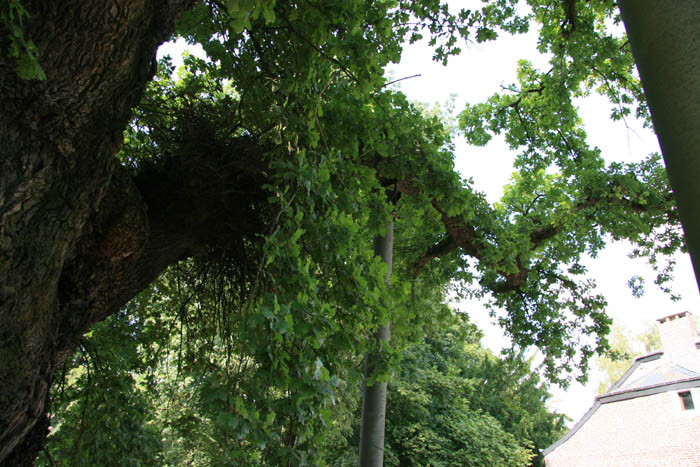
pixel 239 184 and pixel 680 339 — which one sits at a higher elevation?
pixel 680 339

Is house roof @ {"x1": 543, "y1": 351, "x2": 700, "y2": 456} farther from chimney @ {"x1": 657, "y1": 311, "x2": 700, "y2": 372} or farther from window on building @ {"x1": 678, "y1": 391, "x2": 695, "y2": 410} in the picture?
chimney @ {"x1": 657, "y1": 311, "x2": 700, "y2": 372}

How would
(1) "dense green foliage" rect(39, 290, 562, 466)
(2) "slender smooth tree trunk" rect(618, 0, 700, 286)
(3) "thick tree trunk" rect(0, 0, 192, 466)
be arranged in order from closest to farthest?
(2) "slender smooth tree trunk" rect(618, 0, 700, 286) → (3) "thick tree trunk" rect(0, 0, 192, 466) → (1) "dense green foliage" rect(39, 290, 562, 466)

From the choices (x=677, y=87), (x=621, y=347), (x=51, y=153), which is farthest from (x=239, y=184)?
(x=621, y=347)

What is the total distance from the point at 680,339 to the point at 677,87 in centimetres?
2176

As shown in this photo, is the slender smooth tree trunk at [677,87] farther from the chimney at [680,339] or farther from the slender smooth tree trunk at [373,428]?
the chimney at [680,339]

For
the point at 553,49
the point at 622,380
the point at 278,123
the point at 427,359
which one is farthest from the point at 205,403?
the point at 622,380

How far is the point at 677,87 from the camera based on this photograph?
1178 millimetres

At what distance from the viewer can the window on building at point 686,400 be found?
1576cm

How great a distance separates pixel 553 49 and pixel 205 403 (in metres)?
7.30

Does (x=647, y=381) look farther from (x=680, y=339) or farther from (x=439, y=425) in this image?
(x=439, y=425)

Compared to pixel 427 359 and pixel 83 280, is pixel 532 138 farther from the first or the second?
pixel 427 359

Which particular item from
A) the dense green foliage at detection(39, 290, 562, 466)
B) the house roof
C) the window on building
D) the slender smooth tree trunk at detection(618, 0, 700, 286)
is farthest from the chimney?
the slender smooth tree trunk at detection(618, 0, 700, 286)

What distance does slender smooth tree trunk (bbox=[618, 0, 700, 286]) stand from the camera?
3.70 feet

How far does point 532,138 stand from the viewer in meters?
8.95
